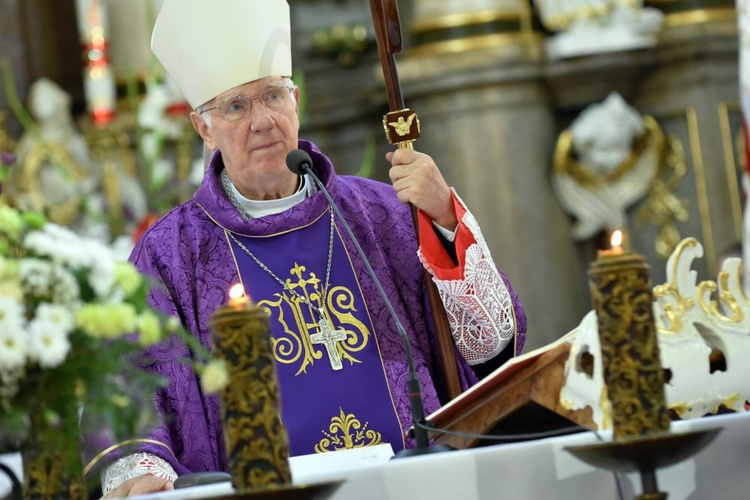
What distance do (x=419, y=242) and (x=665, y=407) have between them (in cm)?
144

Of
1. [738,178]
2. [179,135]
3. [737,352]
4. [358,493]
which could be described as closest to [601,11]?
[738,178]

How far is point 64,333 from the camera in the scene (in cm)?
242

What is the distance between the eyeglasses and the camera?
4.30 m

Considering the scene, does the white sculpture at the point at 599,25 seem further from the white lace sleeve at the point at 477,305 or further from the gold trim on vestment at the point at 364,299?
the white lace sleeve at the point at 477,305

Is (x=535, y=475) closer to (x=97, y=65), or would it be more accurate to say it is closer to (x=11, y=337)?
(x=11, y=337)

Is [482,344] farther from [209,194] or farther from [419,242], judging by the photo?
[209,194]

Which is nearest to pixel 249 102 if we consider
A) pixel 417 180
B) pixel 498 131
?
pixel 417 180

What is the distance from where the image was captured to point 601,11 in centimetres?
737

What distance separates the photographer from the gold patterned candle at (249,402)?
2473mm

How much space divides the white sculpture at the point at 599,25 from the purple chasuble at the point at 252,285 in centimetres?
310

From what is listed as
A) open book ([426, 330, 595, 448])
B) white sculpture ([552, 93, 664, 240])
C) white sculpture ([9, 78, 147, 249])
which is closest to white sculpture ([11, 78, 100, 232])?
white sculpture ([9, 78, 147, 249])

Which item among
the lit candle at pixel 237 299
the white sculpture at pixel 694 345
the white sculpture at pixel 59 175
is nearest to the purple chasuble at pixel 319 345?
the white sculpture at pixel 694 345

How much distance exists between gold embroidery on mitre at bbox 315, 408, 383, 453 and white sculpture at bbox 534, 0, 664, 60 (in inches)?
148

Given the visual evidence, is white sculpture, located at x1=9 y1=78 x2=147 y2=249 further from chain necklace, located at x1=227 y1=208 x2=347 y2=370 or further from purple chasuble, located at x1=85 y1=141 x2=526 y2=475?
chain necklace, located at x1=227 y1=208 x2=347 y2=370
